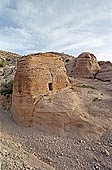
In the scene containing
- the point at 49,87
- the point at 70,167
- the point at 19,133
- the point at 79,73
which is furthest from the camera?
the point at 79,73

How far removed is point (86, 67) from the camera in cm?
2047

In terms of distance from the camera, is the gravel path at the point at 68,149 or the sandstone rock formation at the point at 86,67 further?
the sandstone rock formation at the point at 86,67

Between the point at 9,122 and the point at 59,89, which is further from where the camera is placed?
the point at 59,89

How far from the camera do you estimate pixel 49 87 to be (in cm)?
1038

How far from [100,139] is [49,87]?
457cm

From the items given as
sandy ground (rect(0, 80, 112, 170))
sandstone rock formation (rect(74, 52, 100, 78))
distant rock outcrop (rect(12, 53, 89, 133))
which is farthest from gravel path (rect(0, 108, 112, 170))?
sandstone rock formation (rect(74, 52, 100, 78))

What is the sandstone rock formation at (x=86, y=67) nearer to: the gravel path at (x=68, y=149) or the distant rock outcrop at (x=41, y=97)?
the distant rock outcrop at (x=41, y=97)

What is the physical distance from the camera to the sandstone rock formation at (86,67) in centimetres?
2027

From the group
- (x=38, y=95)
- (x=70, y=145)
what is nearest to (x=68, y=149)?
(x=70, y=145)

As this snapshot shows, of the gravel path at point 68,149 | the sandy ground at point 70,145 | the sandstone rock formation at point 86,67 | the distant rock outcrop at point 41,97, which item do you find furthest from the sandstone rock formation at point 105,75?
the gravel path at point 68,149

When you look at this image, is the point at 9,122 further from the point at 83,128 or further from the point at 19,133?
the point at 83,128

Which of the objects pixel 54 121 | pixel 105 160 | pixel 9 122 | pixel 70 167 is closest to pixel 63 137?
pixel 54 121

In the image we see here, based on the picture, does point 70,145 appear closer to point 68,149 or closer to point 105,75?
point 68,149

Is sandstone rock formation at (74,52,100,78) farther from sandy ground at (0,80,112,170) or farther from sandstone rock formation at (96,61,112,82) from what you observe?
sandy ground at (0,80,112,170)
